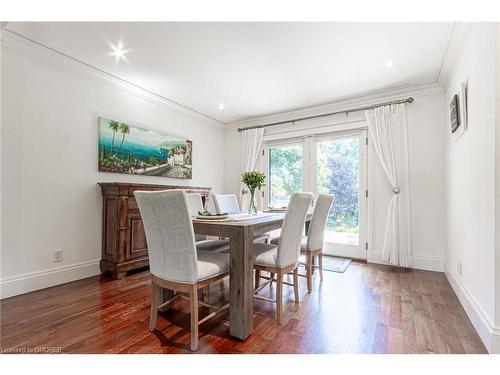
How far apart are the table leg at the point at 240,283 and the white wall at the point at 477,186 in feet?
4.97

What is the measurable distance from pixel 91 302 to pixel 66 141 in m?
1.73

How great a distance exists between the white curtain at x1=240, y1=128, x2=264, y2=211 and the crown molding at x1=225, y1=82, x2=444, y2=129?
22 centimetres

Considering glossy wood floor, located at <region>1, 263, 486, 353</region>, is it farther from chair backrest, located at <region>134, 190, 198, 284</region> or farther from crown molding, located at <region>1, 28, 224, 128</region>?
crown molding, located at <region>1, 28, 224, 128</region>

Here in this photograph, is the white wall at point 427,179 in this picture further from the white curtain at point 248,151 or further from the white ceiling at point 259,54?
the white curtain at point 248,151

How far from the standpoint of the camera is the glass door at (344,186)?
3.74 metres

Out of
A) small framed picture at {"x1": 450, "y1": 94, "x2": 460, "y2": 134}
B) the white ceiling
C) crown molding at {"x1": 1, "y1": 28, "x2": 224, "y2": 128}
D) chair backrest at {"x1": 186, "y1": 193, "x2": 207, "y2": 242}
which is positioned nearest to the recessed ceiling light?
the white ceiling

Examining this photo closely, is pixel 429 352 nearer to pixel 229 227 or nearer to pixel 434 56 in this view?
pixel 229 227

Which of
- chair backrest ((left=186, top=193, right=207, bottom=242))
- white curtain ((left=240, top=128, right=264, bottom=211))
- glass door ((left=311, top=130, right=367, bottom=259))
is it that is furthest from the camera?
white curtain ((left=240, top=128, right=264, bottom=211))

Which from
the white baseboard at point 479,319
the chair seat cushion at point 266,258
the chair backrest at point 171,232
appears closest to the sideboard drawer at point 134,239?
the chair backrest at point 171,232

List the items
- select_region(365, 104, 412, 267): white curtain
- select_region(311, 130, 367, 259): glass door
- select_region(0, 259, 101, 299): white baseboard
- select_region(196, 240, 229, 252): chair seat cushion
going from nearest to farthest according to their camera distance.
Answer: select_region(0, 259, 101, 299): white baseboard < select_region(196, 240, 229, 252): chair seat cushion < select_region(365, 104, 412, 267): white curtain < select_region(311, 130, 367, 259): glass door

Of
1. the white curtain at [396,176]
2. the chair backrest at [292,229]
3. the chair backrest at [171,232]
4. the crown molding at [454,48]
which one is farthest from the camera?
the white curtain at [396,176]

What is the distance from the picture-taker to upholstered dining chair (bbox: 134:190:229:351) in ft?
4.88

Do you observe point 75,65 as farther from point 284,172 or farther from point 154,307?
point 284,172

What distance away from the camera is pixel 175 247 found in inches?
61.1
